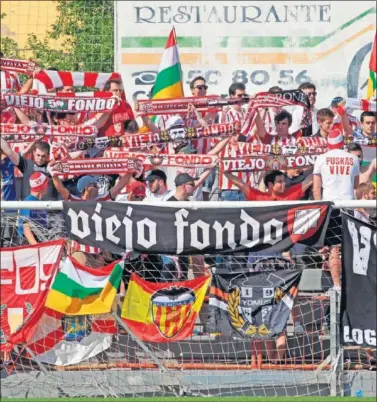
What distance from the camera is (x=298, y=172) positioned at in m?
15.4

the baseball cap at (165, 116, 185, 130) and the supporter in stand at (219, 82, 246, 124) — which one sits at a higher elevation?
the supporter in stand at (219, 82, 246, 124)

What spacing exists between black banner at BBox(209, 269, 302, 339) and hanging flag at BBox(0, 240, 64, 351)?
1.52 m

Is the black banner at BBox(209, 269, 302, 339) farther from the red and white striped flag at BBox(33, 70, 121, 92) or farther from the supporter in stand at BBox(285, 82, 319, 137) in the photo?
the red and white striped flag at BBox(33, 70, 121, 92)

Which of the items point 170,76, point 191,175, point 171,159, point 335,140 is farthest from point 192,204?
point 170,76

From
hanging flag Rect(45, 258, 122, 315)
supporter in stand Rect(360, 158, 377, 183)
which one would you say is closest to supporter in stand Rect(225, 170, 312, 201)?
supporter in stand Rect(360, 158, 377, 183)

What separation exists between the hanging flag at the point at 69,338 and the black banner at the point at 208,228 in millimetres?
722

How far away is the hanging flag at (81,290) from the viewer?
12.6 meters

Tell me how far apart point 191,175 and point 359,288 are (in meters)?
3.42

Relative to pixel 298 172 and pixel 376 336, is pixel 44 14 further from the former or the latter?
pixel 376 336

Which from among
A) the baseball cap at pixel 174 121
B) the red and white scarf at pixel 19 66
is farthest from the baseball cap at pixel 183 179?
the red and white scarf at pixel 19 66

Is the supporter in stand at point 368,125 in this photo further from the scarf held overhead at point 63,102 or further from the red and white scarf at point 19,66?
the red and white scarf at point 19,66

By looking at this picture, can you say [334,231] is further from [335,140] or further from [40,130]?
[40,130]

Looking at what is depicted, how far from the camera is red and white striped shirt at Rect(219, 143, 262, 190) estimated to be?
15.4m

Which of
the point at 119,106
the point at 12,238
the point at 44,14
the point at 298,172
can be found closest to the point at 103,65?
the point at 44,14
